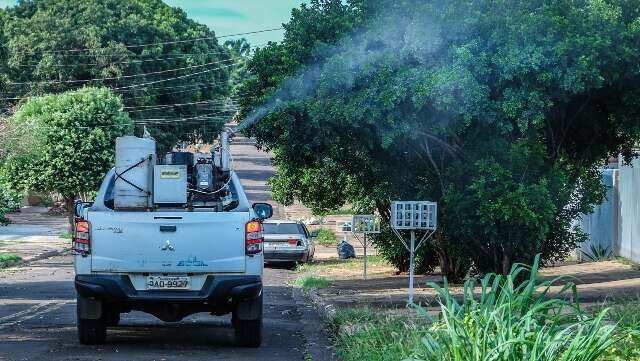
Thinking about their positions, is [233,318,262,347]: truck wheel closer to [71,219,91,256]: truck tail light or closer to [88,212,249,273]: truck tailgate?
[88,212,249,273]: truck tailgate

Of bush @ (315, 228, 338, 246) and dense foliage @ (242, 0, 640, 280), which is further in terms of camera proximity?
bush @ (315, 228, 338, 246)

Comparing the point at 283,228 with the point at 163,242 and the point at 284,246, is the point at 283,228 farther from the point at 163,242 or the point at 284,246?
the point at 163,242

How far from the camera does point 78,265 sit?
12672 mm

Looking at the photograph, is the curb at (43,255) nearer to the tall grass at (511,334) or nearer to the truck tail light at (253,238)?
the truck tail light at (253,238)

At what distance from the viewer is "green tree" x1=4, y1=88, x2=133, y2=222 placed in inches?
1786

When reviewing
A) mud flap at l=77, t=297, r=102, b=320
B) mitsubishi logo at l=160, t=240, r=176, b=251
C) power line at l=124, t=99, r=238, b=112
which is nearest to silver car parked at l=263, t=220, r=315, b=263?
mud flap at l=77, t=297, r=102, b=320

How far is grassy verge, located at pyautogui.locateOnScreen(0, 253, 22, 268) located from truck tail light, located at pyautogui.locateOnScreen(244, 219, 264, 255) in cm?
2054

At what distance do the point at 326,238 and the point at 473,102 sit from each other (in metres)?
36.0

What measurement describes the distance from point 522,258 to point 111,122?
1211 inches

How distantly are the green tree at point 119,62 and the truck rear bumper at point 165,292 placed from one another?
4691 cm

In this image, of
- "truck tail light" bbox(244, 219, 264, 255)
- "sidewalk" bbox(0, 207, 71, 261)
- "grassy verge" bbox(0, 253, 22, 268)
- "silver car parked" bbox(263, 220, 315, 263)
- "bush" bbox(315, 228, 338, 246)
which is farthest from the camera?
"bush" bbox(315, 228, 338, 246)

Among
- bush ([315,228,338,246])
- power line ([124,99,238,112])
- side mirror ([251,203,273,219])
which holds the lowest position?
bush ([315,228,338,246])

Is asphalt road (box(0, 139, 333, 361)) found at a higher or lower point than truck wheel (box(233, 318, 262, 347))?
lower

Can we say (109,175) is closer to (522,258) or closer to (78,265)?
(78,265)
